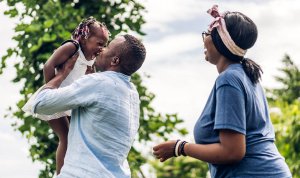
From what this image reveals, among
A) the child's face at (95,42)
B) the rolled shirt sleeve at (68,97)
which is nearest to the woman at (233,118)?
the rolled shirt sleeve at (68,97)

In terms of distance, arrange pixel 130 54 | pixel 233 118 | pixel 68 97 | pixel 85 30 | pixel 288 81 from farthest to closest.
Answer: pixel 288 81
pixel 85 30
pixel 130 54
pixel 68 97
pixel 233 118

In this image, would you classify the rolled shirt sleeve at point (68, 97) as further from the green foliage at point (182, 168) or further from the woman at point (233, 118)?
the green foliage at point (182, 168)

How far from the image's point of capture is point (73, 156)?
359 cm

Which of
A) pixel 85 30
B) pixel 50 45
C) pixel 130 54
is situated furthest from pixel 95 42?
pixel 50 45

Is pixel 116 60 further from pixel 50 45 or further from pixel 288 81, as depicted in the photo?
pixel 288 81

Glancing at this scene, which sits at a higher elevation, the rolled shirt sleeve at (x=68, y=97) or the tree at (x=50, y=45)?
the rolled shirt sleeve at (x=68, y=97)

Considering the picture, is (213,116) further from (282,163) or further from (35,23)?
(35,23)

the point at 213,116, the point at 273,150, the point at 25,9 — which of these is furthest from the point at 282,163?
the point at 25,9

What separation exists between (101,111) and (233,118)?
728 mm

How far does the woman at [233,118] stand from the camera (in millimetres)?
3391

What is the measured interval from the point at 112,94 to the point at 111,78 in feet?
0.32

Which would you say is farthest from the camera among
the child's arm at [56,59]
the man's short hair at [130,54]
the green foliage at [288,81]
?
the green foliage at [288,81]

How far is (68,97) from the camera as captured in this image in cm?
354

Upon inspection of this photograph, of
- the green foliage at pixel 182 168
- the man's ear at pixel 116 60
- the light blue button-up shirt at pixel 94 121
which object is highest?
the man's ear at pixel 116 60
